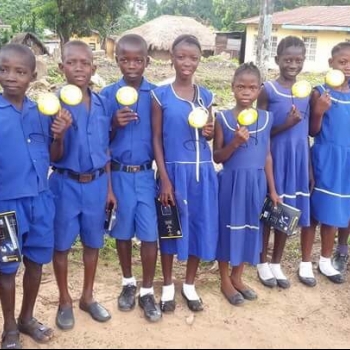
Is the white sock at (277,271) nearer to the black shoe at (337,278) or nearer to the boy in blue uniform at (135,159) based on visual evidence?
the black shoe at (337,278)

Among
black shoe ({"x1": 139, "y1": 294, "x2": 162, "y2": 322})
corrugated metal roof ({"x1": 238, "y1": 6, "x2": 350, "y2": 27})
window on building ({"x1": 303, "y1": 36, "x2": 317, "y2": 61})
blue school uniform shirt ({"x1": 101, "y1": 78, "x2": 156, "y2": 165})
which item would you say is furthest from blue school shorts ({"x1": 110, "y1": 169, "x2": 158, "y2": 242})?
window on building ({"x1": 303, "y1": 36, "x2": 317, "y2": 61})

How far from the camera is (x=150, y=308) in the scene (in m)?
3.32

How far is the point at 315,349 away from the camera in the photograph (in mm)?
2930

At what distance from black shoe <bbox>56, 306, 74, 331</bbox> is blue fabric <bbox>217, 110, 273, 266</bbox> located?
43.0 inches

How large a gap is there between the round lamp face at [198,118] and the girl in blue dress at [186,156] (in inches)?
3.3

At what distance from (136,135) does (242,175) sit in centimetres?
76

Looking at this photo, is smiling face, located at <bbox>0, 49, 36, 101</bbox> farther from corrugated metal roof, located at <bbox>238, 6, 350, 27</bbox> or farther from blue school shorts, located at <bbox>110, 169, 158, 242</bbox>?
corrugated metal roof, located at <bbox>238, 6, 350, 27</bbox>

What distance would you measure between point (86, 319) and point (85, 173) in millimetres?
969

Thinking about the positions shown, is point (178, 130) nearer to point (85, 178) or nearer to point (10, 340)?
point (85, 178)

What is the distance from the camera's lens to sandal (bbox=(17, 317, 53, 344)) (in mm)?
2959

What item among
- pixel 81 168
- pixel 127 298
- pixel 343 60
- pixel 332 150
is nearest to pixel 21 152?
pixel 81 168

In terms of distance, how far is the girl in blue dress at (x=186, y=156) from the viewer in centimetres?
318

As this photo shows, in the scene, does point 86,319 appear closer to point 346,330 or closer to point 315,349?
point 315,349

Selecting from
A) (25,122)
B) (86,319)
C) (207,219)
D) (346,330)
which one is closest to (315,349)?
(346,330)
